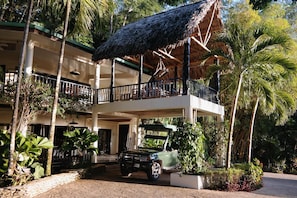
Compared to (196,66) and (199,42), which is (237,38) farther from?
(196,66)

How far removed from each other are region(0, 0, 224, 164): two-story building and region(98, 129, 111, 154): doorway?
803mm

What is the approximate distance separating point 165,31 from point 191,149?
17.9 feet

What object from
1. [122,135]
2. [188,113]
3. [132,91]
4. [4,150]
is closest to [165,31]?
[132,91]

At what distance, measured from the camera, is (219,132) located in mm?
12672

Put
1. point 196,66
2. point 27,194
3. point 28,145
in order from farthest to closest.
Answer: point 196,66 < point 28,145 < point 27,194

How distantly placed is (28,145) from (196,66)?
11.2 metres

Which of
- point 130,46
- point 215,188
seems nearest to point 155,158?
point 215,188

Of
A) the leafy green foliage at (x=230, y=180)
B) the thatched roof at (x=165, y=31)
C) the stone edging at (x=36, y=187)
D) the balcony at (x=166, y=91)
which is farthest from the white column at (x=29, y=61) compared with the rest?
the leafy green foliage at (x=230, y=180)

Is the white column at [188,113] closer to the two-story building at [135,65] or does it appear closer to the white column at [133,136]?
the two-story building at [135,65]

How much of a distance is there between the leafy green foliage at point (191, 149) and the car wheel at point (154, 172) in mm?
1239

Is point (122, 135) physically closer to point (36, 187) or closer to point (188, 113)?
point (188, 113)

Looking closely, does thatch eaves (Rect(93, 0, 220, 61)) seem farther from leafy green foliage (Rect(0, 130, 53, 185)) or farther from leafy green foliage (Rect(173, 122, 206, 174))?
leafy green foliage (Rect(0, 130, 53, 185))

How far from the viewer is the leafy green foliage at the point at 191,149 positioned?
10.1 m

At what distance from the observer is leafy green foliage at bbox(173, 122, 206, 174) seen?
33.0 feet
